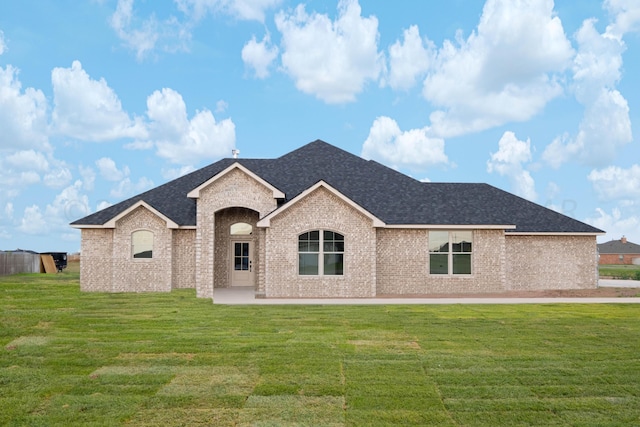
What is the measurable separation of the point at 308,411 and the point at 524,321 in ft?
34.7

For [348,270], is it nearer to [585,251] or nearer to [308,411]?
[585,251]

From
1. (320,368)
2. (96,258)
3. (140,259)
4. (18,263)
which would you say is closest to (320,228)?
(140,259)

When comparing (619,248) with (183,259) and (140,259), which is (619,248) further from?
(140,259)

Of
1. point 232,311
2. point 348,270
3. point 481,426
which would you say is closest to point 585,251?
point 348,270

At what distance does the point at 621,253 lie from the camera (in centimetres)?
8100

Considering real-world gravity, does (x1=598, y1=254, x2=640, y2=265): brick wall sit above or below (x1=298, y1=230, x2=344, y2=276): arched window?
A: below

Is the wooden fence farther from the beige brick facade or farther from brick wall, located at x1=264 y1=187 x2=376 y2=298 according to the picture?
brick wall, located at x1=264 y1=187 x2=376 y2=298

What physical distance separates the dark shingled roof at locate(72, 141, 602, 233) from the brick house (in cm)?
9

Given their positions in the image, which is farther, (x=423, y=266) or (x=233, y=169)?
(x=423, y=266)

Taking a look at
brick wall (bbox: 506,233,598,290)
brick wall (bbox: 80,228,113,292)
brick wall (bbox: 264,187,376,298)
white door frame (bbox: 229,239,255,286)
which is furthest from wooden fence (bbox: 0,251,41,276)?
brick wall (bbox: 506,233,598,290)

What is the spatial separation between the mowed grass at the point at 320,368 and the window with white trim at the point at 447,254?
651 cm

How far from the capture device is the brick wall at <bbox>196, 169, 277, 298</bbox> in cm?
2289

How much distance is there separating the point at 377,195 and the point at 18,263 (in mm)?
31568

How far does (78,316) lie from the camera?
58.1 ft
